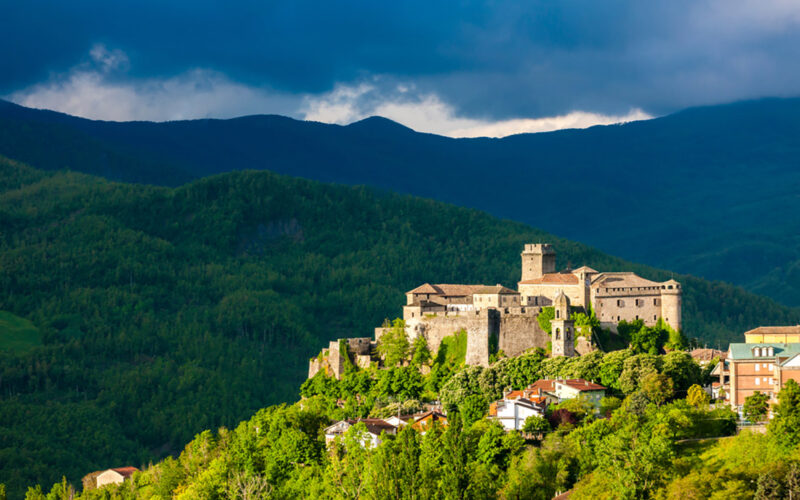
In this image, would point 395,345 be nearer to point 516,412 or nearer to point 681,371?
point 516,412

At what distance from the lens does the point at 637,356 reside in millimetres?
98500

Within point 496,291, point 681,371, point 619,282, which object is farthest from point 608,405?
point 496,291

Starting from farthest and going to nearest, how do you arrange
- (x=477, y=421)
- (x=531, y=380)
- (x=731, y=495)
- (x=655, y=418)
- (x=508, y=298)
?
(x=508, y=298)
(x=531, y=380)
(x=477, y=421)
(x=655, y=418)
(x=731, y=495)

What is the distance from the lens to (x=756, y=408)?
83.2m

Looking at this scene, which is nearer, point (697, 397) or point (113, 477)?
point (697, 397)

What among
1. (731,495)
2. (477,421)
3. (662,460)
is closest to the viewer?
(731,495)

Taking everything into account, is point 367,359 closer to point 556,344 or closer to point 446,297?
point 446,297

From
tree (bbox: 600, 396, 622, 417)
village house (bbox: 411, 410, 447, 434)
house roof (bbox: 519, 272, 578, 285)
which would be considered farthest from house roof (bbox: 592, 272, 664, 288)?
village house (bbox: 411, 410, 447, 434)

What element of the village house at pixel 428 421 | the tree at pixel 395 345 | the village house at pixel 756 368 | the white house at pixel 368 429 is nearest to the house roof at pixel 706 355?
the village house at pixel 756 368

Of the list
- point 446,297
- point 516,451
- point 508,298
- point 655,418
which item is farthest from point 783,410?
point 446,297

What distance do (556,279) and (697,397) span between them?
27151 millimetres

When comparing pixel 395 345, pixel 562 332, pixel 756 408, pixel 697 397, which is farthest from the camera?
pixel 395 345

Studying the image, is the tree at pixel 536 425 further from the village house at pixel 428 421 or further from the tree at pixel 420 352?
the tree at pixel 420 352

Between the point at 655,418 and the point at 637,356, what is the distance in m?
14.4
